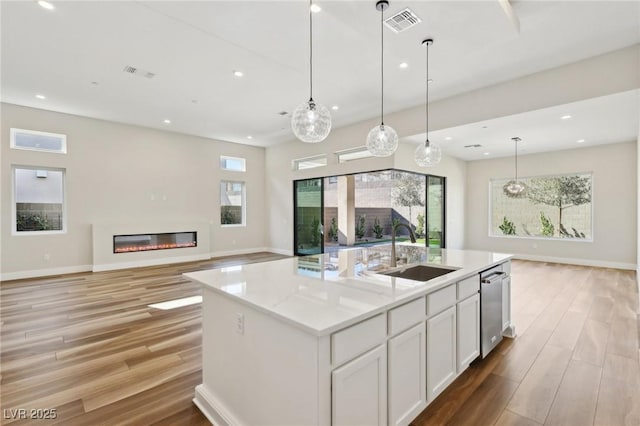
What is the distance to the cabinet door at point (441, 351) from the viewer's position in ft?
6.46

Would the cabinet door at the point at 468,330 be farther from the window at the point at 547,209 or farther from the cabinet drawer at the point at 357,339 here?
the window at the point at 547,209

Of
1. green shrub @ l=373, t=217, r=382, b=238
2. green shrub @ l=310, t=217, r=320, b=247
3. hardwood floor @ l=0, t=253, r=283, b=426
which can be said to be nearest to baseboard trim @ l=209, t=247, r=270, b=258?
green shrub @ l=310, t=217, r=320, b=247

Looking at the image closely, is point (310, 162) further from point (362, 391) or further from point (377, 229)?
point (362, 391)

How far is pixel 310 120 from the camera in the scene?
261cm

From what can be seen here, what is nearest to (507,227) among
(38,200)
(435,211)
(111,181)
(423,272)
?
(435,211)

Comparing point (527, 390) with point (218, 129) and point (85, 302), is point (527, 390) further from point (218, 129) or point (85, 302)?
point (218, 129)

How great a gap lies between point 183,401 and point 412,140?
233 inches

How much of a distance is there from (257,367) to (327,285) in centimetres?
61

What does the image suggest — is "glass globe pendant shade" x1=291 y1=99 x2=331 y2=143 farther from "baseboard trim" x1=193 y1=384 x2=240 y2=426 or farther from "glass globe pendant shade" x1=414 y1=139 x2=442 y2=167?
"baseboard trim" x1=193 y1=384 x2=240 y2=426

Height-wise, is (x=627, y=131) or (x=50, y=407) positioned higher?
(x=627, y=131)

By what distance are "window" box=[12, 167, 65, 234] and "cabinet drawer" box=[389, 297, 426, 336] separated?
7.49m

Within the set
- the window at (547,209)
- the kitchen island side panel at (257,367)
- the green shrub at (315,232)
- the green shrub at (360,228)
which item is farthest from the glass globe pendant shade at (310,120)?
the green shrub at (360,228)

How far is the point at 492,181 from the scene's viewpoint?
8719 mm

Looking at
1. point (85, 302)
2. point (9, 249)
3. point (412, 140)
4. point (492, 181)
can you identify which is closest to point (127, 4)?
point (85, 302)
